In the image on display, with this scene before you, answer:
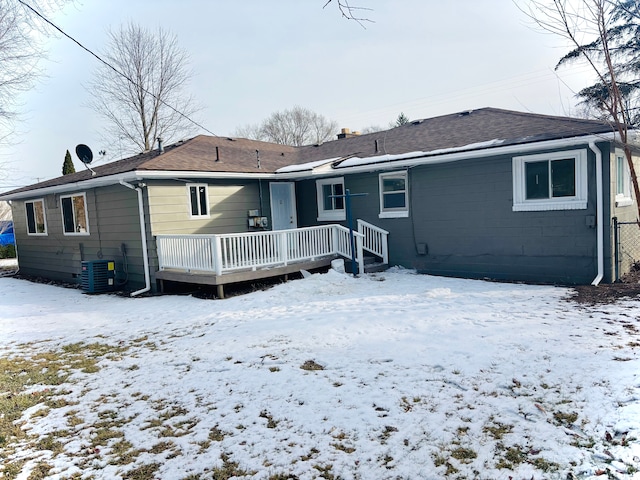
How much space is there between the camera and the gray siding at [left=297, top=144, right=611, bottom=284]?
8.77 m

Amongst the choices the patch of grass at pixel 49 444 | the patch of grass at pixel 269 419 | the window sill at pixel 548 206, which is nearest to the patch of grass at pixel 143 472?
the patch of grass at pixel 49 444

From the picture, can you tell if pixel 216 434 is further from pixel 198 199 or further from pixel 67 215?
pixel 67 215

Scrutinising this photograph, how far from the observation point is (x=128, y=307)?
30.1ft

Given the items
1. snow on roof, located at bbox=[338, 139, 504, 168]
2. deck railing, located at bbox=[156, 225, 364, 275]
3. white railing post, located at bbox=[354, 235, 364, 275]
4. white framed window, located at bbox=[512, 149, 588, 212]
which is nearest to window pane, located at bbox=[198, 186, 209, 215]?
deck railing, located at bbox=[156, 225, 364, 275]

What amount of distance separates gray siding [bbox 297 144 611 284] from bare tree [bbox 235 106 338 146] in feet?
134

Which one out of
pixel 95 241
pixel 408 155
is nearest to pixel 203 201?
pixel 95 241

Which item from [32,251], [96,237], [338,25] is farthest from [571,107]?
[32,251]

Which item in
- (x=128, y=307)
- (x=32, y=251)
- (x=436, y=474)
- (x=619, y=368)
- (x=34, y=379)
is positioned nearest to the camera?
(x=436, y=474)

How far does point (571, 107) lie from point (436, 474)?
10140mm

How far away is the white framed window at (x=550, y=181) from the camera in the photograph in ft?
28.3

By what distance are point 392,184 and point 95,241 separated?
8.28 m

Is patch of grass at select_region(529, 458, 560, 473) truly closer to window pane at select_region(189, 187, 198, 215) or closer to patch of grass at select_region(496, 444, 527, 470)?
patch of grass at select_region(496, 444, 527, 470)

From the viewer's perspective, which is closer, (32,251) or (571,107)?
(571,107)

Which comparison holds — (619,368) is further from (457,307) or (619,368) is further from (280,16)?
(280,16)
